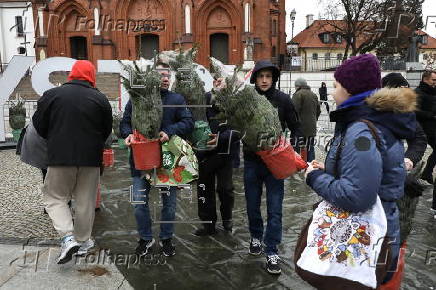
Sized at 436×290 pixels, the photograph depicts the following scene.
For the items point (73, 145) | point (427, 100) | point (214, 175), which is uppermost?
point (427, 100)

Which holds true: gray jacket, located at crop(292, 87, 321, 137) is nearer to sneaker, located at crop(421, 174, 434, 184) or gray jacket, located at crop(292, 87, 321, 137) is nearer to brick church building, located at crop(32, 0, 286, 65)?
sneaker, located at crop(421, 174, 434, 184)

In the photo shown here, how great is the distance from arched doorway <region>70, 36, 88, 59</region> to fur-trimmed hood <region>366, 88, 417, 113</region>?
34037 mm

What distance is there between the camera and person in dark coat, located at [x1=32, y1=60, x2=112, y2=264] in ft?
13.1

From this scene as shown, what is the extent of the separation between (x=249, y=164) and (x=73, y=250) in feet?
6.17

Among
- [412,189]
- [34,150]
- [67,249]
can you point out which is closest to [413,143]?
[412,189]

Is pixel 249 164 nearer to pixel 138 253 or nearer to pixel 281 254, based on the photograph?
pixel 281 254

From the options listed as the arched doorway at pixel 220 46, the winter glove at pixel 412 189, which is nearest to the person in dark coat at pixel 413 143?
the winter glove at pixel 412 189

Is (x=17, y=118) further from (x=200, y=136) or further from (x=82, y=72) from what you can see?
(x=200, y=136)

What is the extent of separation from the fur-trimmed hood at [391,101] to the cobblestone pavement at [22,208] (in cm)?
394

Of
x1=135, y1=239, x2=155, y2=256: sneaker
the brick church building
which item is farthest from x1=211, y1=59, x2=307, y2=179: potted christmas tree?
the brick church building

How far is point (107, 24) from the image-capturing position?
103 feet

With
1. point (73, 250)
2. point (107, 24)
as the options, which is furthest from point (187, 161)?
point (107, 24)

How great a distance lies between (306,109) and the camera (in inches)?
354

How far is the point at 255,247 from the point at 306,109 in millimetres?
5112
